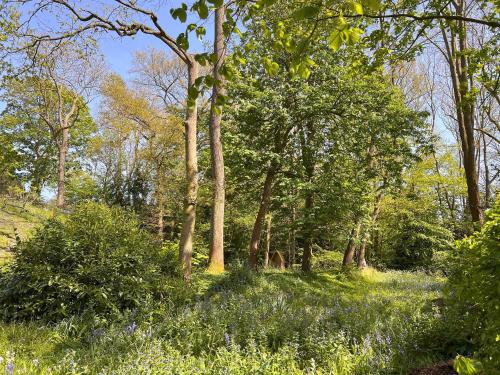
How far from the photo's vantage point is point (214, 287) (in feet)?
26.8

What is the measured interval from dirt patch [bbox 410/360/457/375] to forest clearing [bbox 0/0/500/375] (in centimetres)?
3

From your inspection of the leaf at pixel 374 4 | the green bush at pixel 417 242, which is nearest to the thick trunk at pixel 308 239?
the leaf at pixel 374 4

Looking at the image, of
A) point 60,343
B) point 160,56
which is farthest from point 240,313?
point 160,56

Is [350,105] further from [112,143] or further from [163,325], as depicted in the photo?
[112,143]

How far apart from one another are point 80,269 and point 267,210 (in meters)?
10.2

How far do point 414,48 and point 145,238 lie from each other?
232 inches

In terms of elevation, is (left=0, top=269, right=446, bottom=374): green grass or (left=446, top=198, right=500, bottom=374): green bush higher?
(left=446, top=198, right=500, bottom=374): green bush

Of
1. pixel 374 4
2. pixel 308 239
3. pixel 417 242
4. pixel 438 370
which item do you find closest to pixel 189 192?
pixel 438 370

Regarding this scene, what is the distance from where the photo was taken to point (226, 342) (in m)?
4.50

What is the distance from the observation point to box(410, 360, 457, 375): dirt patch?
3.43 meters

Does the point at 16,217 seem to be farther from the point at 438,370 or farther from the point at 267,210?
the point at 438,370

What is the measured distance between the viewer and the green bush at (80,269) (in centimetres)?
564

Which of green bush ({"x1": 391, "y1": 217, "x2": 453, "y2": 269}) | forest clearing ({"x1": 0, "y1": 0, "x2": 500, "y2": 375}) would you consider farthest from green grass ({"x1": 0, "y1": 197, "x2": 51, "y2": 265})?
green bush ({"x1": 391, "y1": 217, "x2": 453, "y2": 269})

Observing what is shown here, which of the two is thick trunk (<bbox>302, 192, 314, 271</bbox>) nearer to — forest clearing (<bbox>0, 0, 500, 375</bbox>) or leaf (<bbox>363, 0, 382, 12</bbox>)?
forest clearing (<bbox>0, 0, 500, 375</bbox>)
